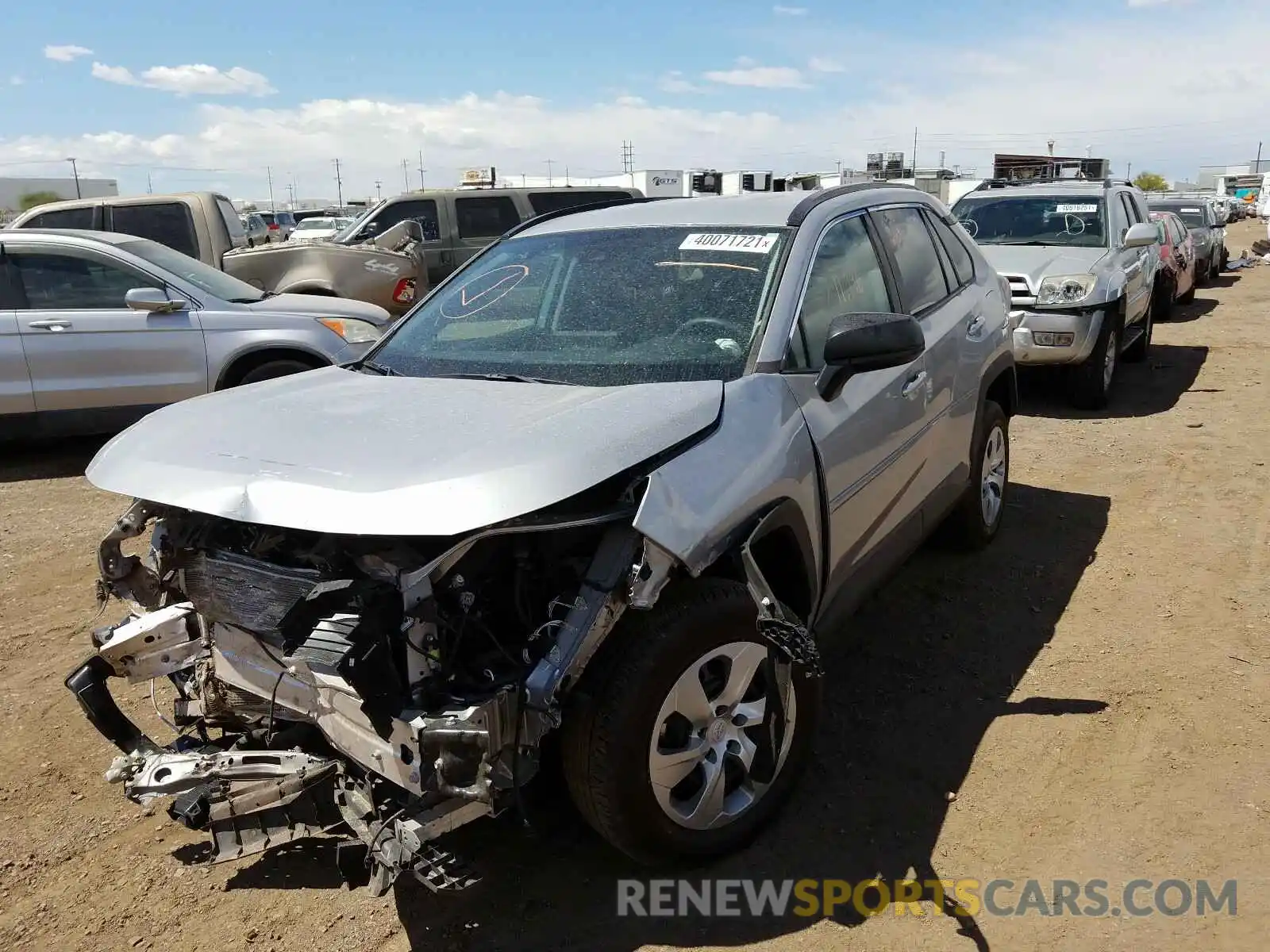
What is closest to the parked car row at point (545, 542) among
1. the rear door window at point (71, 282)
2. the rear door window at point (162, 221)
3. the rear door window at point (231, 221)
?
the rear door window at point (71, 282)

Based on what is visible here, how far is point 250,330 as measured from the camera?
7.30 m

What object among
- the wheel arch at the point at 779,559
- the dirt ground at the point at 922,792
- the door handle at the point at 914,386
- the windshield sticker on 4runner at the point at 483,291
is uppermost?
the windshield sticker on 4runner at the point at 483,291

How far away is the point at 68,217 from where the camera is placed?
38.5 ft

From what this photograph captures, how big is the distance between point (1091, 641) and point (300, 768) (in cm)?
333

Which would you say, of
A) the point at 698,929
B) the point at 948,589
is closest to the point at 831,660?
the point at 948,589

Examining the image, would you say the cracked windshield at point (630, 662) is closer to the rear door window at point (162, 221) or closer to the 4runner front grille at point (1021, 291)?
the 4runner front grille at point (1021, 291)

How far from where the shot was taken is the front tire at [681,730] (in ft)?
8.25

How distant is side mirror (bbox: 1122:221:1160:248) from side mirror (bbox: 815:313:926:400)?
261 inches

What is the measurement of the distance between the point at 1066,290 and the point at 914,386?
17.4ft

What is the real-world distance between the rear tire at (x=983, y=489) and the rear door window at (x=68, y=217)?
35.1 feet

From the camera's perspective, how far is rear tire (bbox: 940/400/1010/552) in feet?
16.1

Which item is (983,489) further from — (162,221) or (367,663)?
(162,221)

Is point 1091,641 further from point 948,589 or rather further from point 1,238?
point 1,238

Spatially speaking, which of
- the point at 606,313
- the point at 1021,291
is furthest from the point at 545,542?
the point at 1021,291
